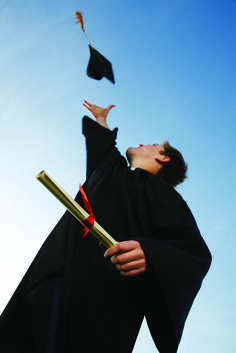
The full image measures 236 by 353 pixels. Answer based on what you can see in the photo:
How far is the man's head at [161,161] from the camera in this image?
2971 millimetres

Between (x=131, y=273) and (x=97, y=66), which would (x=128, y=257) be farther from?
(x=97, y=66)

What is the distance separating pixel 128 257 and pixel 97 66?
271 cm

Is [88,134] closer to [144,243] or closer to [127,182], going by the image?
[127,182]

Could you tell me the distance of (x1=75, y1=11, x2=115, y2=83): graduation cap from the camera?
3446 mm

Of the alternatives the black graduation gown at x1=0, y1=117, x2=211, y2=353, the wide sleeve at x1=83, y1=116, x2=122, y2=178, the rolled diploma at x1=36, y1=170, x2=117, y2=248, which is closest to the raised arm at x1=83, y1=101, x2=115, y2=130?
the wide sleeve at x1=83, y1=116, x2=122, y2=178

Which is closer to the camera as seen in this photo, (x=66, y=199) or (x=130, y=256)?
(x=66, y=199)

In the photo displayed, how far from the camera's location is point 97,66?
3510 mm

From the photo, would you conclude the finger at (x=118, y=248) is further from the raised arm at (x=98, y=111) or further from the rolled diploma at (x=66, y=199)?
the raised arm at (x=98, y=111)

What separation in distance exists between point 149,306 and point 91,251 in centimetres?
44

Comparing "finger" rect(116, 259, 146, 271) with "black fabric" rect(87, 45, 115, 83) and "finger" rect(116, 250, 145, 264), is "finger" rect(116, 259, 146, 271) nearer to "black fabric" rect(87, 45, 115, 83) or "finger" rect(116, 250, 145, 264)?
"finger" rect(116, 250, 145, 264)

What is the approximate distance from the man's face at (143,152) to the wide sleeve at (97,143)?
24cm

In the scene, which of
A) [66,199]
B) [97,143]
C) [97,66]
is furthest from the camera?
[97,66]

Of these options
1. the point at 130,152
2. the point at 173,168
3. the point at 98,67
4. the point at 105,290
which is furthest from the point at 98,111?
the point at 105,290

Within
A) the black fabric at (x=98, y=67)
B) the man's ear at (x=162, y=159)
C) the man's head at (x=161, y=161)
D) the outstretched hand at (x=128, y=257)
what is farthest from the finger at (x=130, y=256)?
Result: the black fabric at (x=98, y=67)
